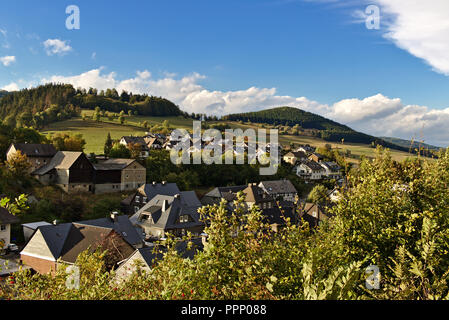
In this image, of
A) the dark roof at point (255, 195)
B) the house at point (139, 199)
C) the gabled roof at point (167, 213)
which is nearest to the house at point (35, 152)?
the house at point (139, 199)

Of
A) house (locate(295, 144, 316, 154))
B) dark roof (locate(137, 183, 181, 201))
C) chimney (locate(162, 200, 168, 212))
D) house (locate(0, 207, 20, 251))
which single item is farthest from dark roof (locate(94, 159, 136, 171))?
house (locate(295, 144, 316, 154))

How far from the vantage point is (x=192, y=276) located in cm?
659

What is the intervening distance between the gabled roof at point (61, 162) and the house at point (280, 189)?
3659 centimetres

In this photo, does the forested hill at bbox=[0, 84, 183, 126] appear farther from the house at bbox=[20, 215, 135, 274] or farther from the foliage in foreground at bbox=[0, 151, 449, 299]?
the foliage in foreground at bbox=[0, 151, 449, 299]

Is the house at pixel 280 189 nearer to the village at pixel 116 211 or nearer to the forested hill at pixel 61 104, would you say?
the village at pixel 116 211

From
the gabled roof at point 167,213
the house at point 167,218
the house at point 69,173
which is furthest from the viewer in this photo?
the house at point 69,173

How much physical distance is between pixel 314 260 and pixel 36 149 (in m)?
63.5

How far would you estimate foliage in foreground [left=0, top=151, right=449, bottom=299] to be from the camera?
6137 millimetres

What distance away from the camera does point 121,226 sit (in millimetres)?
33812

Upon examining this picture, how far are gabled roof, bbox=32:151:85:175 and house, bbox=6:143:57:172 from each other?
7.75ft

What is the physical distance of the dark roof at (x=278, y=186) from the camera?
71.5 metres

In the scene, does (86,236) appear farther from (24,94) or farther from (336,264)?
(24,94)

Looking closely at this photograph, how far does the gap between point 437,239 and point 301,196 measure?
230 feet
